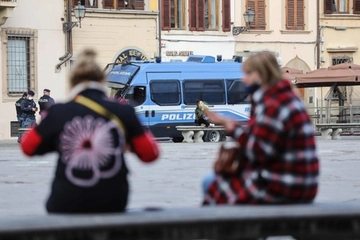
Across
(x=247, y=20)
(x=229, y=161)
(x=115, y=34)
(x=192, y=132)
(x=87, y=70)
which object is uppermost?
(x=247, y=20)

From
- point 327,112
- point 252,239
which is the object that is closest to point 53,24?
point 327,112

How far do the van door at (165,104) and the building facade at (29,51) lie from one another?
242 inches

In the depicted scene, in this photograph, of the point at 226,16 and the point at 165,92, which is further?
the point at 226,16

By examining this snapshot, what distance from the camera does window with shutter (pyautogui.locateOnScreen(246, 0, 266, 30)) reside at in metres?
51.7

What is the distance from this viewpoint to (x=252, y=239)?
749 cm

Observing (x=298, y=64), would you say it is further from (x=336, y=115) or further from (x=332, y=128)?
(x=332, y=128)

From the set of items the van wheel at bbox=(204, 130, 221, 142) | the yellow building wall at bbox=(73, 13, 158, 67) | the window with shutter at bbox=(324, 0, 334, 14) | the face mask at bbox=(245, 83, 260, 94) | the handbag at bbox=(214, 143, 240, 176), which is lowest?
the van wheel at bbox=(204, 130, 221, 142)

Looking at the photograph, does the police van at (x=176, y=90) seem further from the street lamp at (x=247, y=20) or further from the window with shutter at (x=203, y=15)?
the window with shutter at (x=203, y=15)

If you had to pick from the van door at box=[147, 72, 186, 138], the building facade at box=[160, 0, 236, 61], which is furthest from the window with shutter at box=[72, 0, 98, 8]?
the van door at box=[147, 72, 186, 138]

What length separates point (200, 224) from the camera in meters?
7.10

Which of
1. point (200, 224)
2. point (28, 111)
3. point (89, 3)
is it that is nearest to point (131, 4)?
point (89, 3)

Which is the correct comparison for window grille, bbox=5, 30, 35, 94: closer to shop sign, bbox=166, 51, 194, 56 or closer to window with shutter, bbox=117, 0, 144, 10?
window with shutter, bbox=117, 0, 144, 10

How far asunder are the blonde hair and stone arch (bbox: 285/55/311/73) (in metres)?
45.0

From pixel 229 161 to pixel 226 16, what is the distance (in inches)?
1692
